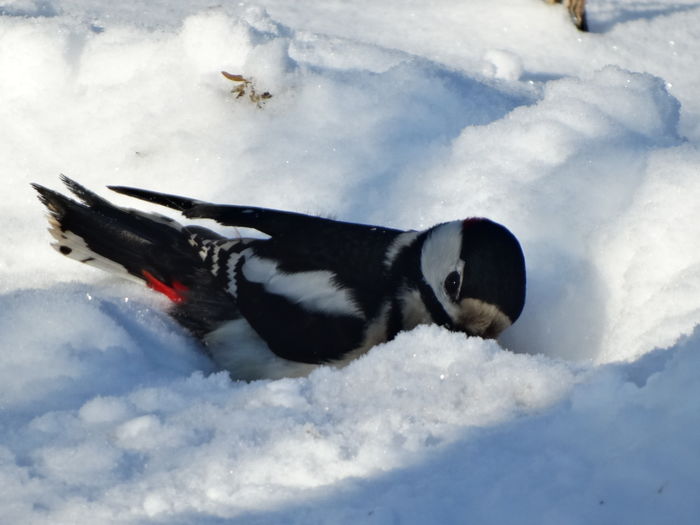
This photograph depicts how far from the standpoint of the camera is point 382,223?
3941 mm

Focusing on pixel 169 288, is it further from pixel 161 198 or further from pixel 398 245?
pixel 398 245

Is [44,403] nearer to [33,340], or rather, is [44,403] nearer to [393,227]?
[33,340]

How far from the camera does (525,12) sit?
598 centimetres

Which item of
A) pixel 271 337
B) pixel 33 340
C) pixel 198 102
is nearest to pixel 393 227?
pixel 271 337

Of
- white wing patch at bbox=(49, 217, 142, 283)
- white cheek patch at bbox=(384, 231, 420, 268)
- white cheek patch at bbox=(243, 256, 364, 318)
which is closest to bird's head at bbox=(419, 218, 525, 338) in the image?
white cheek patch at bbox=(384, 231, 420, 268)

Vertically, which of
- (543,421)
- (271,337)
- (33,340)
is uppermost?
(543,421)

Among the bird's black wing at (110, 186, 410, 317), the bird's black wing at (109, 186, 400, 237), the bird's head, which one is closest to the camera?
the bird's head

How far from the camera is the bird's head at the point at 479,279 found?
317 centimetres

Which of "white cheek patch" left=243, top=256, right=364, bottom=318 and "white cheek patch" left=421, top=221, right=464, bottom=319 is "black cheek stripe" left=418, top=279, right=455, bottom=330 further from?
"white cheek patch" left=243, top=256, right=364, bottom=318

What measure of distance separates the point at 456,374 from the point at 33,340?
1250 mm

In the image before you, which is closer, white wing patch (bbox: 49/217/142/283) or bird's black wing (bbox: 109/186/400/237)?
bird's black wing (bbox: 109/186/400/237)

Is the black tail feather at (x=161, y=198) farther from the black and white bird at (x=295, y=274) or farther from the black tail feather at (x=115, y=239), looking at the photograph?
the black tail feather at (x=115, y=239)

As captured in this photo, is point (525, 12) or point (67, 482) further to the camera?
point (525, 12)

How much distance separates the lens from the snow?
2.21 meters
